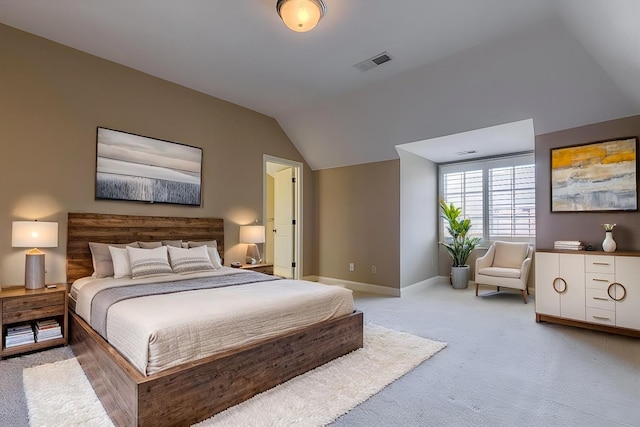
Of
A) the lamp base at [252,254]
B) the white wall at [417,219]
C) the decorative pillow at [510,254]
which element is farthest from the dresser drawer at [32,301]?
the decorative pillow at [510,254]

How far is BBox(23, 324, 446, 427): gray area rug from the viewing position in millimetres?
1906

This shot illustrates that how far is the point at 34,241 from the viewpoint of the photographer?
2.96 m

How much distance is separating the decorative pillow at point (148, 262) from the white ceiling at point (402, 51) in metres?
2.14

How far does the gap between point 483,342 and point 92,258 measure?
4118 millimetres

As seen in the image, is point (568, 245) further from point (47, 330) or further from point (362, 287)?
point (47, 330)

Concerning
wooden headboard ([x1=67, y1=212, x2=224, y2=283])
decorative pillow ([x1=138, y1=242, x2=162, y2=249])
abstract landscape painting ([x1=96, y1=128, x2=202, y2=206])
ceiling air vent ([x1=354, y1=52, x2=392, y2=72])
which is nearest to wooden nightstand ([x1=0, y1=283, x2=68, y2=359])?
wooden headboard ([x1=67, y1=212, x2=224, y2=283])

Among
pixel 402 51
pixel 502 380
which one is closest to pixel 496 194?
pixel 402 51

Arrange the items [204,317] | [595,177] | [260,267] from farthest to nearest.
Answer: [260,267] → [595,177] → [204,317]

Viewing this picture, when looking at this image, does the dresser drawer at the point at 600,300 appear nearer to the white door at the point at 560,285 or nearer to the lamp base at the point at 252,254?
the white door at the point at 560,285

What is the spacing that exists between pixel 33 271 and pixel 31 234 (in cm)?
35

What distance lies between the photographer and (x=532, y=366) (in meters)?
2.64

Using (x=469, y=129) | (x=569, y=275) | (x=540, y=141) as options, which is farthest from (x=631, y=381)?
(x=469, y=129)

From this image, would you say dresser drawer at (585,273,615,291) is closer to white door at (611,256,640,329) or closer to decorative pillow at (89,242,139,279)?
white door at (611,256,640,329)

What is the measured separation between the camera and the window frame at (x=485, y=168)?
5.54 m
